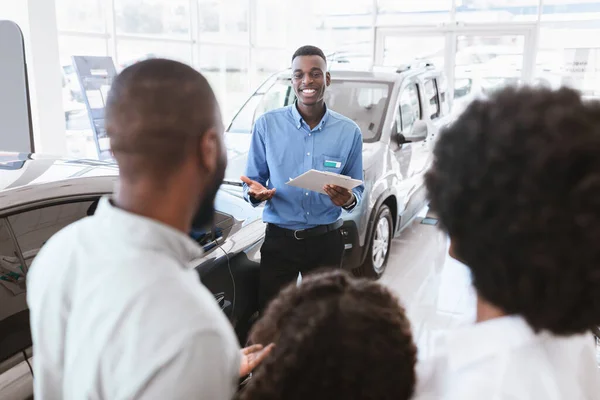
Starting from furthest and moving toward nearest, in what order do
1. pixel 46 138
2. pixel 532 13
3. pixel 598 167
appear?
pixel 532 13, pixel 46 138, pixel 598 167

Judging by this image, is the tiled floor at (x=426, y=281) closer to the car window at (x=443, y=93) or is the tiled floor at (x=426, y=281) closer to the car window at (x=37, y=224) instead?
the car window at (x=443, y=93)

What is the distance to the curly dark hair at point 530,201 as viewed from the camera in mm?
602

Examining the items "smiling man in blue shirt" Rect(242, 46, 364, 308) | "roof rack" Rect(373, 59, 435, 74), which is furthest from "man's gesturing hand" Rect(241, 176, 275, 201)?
"roof rack" Rect(373, 59, 435, 74)

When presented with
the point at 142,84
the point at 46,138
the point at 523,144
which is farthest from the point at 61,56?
the point at 523,144

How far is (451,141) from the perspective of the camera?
696 mm

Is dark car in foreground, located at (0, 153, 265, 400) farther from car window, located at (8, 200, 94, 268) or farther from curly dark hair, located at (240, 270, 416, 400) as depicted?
curly dark hair, located at (240, 270, 416, 400)

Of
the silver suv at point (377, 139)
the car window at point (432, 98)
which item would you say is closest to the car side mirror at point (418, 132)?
the silver suv at point (377, 139)

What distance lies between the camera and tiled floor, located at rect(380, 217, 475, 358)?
3.35 m

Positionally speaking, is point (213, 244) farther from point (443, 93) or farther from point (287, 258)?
point (443, 93)

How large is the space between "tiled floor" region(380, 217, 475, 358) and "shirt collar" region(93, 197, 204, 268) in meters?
2.17

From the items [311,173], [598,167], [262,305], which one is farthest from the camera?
[262,305]

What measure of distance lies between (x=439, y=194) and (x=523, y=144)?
0.13m

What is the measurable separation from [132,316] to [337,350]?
0.28 metres

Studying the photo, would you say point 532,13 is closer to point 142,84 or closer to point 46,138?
point 46,138
